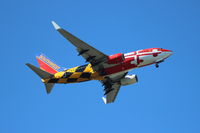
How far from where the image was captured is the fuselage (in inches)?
2544

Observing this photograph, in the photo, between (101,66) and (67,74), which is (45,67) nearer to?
(67,74)

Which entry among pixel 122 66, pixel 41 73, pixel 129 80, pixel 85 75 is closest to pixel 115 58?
pixel 122 66

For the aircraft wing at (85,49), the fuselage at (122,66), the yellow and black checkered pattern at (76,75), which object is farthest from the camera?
the yellow and black checkered pattern at (76,75)

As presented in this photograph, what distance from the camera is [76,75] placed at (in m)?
65.7

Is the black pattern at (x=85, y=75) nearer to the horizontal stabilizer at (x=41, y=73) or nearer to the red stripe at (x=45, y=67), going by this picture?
the horizontal stabilizer at (x=41, y=73)

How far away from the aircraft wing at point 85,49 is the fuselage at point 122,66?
8.36ft

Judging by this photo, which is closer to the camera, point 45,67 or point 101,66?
point 101,66

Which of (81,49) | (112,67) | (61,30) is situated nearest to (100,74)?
(112,67)

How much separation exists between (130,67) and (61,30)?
15.3 meters

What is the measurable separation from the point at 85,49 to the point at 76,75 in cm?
678

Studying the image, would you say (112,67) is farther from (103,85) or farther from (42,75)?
(42,75)

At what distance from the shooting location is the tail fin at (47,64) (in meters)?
69.4

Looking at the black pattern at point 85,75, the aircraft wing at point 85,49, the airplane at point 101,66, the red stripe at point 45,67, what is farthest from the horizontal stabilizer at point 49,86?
the aircraft wing at point 85,49

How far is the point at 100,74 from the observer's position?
65438mm
